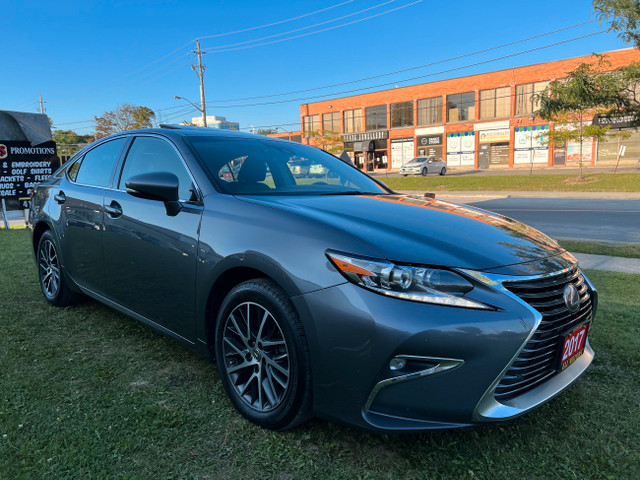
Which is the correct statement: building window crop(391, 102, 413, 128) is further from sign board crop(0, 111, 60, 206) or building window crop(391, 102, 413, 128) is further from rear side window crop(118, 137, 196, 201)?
rear side window crop(118, 137, 196, 201)

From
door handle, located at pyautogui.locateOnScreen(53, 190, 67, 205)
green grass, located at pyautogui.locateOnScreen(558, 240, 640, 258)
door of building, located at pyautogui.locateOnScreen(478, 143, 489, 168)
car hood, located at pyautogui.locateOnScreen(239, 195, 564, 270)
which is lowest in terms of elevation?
green grass, located at pyautogui.locateOnScreen(558, 240, 640, 258)

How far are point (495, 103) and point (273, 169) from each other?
1924 inches

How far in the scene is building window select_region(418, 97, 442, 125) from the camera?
5019 cm

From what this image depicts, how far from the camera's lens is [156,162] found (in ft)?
10.2

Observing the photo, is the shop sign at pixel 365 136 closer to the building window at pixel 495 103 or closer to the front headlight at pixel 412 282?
the building window at pixel 495 103

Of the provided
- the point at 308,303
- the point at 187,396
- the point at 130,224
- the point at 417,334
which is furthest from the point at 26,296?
the point at 417,334

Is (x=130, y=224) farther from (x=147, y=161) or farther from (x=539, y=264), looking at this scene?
(x=539, y=264)

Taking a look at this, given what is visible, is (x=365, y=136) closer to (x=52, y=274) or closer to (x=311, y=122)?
(x=311, y=122)

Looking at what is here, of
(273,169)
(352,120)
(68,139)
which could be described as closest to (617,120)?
(273,169)

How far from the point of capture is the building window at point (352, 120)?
188 feet

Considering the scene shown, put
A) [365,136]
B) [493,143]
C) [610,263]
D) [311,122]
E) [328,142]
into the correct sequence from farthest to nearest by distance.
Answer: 1. [311,122]
2. [365,136]
3. [328,142]
4. [493,143]
5. [610,263]

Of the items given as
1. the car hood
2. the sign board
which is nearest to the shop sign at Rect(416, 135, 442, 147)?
the sign board

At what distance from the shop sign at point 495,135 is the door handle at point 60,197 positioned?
47916mm

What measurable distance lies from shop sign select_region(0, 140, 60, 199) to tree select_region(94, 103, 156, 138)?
139ft
